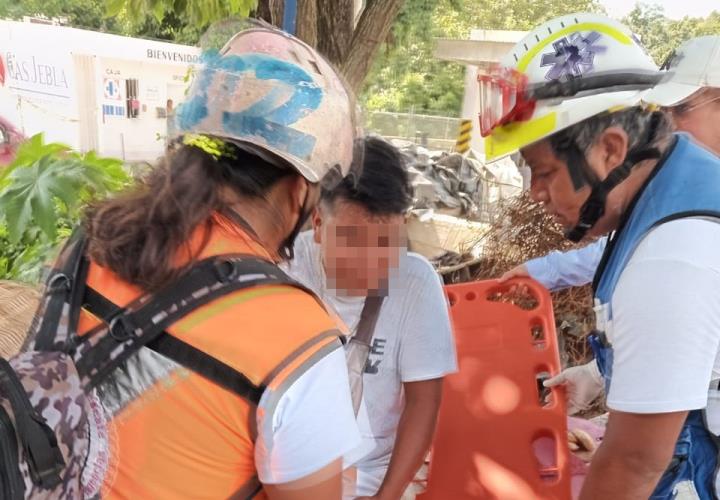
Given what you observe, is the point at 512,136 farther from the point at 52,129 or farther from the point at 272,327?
the point at 52,129

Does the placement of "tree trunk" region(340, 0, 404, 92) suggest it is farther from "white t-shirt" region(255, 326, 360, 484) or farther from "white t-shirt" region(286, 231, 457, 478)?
"white t-shirt" region(255, 326, 360, 484)

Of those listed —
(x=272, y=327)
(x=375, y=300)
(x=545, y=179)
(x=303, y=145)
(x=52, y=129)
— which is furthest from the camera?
(x=52, y=129)

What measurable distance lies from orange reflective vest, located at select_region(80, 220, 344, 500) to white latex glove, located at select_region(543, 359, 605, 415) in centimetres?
121

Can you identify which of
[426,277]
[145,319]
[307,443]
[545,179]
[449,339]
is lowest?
[449,339]

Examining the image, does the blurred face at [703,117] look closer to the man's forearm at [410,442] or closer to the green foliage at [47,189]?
the man's forearm at [410,442]

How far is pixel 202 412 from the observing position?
87 cm

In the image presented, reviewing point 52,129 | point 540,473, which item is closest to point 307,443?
point 540,473

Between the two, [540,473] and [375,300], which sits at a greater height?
[375,300]

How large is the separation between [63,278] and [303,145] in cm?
41

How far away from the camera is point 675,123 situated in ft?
7.14

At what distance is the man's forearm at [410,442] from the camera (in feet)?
5.99

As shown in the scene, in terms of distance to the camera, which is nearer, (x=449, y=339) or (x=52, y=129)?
(x=449, y=339)

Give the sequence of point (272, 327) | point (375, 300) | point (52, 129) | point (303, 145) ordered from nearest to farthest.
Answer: point (272, 327), point (303, 145), point (375, 300), point (52, 129)

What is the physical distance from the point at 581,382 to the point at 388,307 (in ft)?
2.02
